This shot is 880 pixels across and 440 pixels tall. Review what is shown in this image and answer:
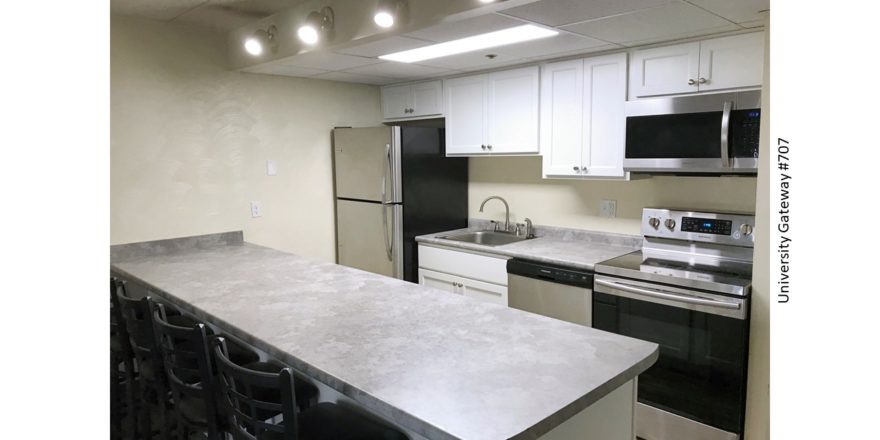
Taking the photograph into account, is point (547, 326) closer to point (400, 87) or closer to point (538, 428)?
point (538, 428)

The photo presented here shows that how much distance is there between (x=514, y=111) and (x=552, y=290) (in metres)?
1.14

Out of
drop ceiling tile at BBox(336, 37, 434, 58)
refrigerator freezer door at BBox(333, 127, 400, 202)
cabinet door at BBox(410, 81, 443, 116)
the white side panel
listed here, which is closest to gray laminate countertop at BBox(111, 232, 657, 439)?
the white side panel

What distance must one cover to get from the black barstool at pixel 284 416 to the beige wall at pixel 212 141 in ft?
6.53

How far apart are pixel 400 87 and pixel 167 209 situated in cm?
179

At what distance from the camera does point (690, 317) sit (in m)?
2.43

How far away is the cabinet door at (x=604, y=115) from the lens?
291cm

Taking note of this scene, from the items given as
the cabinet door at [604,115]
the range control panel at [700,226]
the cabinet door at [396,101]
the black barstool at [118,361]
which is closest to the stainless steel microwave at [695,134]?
the cabinet door at [604,115]

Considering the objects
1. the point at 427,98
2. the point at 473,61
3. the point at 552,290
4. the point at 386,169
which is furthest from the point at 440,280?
the point at 473,61

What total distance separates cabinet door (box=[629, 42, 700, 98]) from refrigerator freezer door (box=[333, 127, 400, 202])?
152cm

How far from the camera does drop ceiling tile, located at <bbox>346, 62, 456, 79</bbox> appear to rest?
11.1ft

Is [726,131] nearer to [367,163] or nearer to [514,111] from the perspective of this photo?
[514,111]

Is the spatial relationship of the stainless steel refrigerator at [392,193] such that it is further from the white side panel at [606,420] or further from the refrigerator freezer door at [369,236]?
the white side panel at [606,420]
